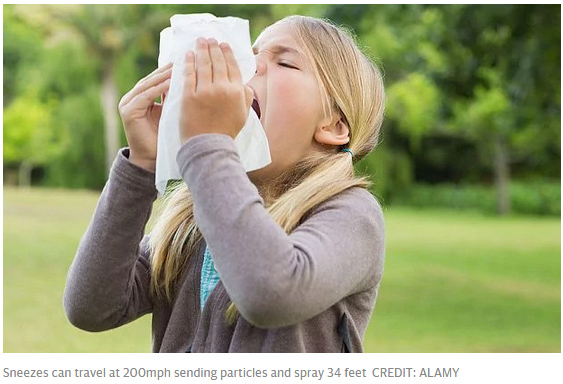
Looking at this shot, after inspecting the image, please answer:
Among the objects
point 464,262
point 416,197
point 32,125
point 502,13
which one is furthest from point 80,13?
point 502,13

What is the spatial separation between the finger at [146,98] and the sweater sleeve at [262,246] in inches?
7.3

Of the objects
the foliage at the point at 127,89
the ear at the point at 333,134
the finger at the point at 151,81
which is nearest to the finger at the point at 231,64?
the finger at the point at 151,81

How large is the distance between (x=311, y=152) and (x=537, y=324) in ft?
22.5

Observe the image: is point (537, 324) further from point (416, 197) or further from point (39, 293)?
point (416, 197)

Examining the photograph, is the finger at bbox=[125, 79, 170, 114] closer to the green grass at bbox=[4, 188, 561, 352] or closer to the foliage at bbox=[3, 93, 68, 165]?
the green grass at bbox=[4, 188, 561, 352]

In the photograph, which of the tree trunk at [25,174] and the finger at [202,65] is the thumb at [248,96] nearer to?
the finger at [202,65]

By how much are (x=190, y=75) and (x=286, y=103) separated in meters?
0.22

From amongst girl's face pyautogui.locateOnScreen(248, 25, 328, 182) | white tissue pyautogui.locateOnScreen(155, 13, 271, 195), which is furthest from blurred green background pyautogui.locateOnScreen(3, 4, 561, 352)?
white tissue pyautogui.locateOnScreen(155, 13, 271, 195)

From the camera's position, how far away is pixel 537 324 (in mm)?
7902

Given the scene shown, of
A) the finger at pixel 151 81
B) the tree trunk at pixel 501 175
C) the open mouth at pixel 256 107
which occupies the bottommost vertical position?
the tree trunk at pixel 501 175

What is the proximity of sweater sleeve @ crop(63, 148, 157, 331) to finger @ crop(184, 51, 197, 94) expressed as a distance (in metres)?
0.19

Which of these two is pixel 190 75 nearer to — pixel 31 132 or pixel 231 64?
pixel 231 64

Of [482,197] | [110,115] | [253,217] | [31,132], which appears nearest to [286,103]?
[253,217]

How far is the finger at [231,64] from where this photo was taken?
1349mm
